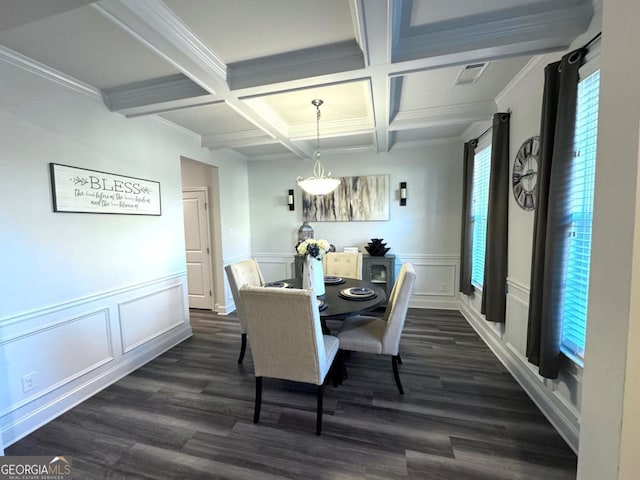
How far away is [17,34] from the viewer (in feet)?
5.23

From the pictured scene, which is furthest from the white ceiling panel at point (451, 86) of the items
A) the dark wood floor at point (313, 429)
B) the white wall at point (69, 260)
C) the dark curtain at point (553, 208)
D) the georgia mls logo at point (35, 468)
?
the georgia mls logo at point (35, 468)

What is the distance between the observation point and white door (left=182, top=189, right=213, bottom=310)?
4.14 metres

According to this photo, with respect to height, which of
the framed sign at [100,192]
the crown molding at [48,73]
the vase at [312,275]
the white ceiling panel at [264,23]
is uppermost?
the white ceiling panel at [264,23]

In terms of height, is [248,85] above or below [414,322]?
above

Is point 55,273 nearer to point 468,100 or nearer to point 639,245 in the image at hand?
point 639,245

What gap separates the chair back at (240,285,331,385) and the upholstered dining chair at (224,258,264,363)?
71cm

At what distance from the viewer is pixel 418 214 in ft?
13.6

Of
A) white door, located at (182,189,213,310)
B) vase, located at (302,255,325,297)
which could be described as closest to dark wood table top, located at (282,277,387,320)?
vase, located at (302,255,325,297)

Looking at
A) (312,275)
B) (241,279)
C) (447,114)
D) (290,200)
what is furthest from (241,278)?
(447,114)

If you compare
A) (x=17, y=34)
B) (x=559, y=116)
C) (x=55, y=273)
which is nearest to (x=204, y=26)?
(x=17, y=34)

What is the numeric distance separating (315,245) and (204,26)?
166 cm

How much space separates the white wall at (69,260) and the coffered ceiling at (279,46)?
0.29 m

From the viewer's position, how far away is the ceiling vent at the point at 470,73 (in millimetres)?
2041

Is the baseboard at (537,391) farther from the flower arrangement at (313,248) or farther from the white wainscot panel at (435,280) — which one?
the flower arrangement at (313,248)
